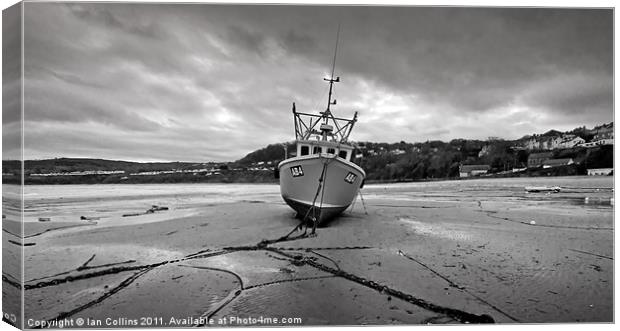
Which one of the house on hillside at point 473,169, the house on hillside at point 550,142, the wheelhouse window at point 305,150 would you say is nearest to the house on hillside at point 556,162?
the house on hillside at point 550,142

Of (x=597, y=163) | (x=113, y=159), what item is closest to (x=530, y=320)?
(x=597, y=163)

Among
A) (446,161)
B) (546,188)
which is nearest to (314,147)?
(446,161)

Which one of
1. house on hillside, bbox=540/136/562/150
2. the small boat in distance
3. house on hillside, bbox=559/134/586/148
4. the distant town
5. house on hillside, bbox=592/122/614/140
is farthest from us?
the small boat in distance

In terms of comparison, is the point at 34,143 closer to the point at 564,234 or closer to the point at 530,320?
the point at 530,320

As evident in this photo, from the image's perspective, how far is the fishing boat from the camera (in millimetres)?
5020

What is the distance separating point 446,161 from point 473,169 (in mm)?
534

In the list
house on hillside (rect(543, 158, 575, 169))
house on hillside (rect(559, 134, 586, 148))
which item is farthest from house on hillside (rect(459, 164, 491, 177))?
house on hillside (rect(559, 134, 586, 148))

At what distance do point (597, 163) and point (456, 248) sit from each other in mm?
1831

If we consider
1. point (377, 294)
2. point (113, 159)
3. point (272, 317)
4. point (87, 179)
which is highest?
point (113, 159)

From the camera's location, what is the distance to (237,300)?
2.54 metres

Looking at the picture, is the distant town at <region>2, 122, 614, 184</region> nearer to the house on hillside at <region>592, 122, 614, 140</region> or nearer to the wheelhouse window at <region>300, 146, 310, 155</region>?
the house on hillside at <region>592, 122, 614, 140</region>

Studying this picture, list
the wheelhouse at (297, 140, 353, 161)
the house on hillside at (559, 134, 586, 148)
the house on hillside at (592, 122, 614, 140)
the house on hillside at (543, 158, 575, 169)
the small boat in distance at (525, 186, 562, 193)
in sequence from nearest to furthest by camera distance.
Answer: the house on hillside at (592, 122, 614, 140) < the house on hillside at (559, 134, 586, 148) < the house on hillside at (543, 158, 575, 169) < the small boat in distance at (525, 186, 562, 193) < the wheelhouse at (297, 140, 353, 161)

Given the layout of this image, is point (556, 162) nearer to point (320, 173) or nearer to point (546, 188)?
point (546, 188)

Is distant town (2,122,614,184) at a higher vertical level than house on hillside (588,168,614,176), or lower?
higher
